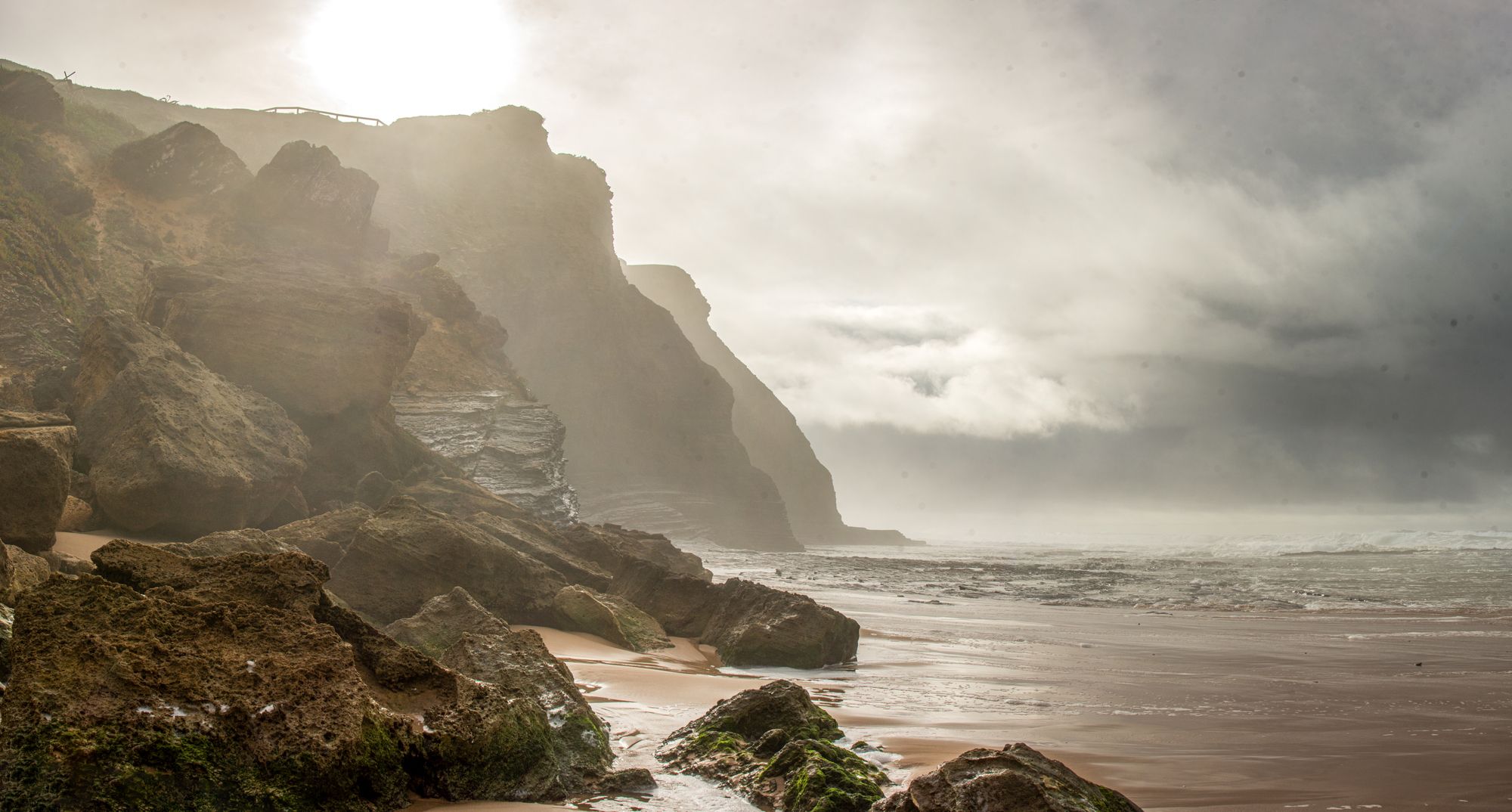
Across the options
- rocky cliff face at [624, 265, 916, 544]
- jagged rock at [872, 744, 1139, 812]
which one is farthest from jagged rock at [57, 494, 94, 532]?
rocky cliff face at [624, 265, 916, 544]

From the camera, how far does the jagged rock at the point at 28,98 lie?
24.5 m

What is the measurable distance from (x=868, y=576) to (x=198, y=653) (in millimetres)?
27040

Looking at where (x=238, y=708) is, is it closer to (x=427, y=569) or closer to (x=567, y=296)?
(x=427, y=569)

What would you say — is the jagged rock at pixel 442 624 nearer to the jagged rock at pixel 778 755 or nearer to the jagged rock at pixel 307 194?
the jagged rock at pixel 778 755

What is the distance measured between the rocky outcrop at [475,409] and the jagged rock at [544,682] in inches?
683

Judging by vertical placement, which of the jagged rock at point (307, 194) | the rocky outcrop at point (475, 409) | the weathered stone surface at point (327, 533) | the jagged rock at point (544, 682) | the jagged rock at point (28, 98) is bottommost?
the jagged rock at point (544, 682)

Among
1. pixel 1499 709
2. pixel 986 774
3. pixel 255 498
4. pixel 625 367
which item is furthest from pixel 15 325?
pixel 625 367

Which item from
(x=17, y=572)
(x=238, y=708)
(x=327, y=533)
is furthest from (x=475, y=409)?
(x=238, y=708)

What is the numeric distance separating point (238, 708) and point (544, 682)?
5.91 feet

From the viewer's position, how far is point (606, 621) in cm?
964

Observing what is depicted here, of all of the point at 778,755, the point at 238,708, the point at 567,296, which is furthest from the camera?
the point at 567,296

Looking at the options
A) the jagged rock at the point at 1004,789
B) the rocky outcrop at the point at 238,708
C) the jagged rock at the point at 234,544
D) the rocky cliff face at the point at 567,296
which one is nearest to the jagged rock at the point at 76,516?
the jagged rock at the point at 234,544

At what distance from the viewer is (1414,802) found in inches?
179

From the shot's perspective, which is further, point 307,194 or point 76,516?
point 307,194
